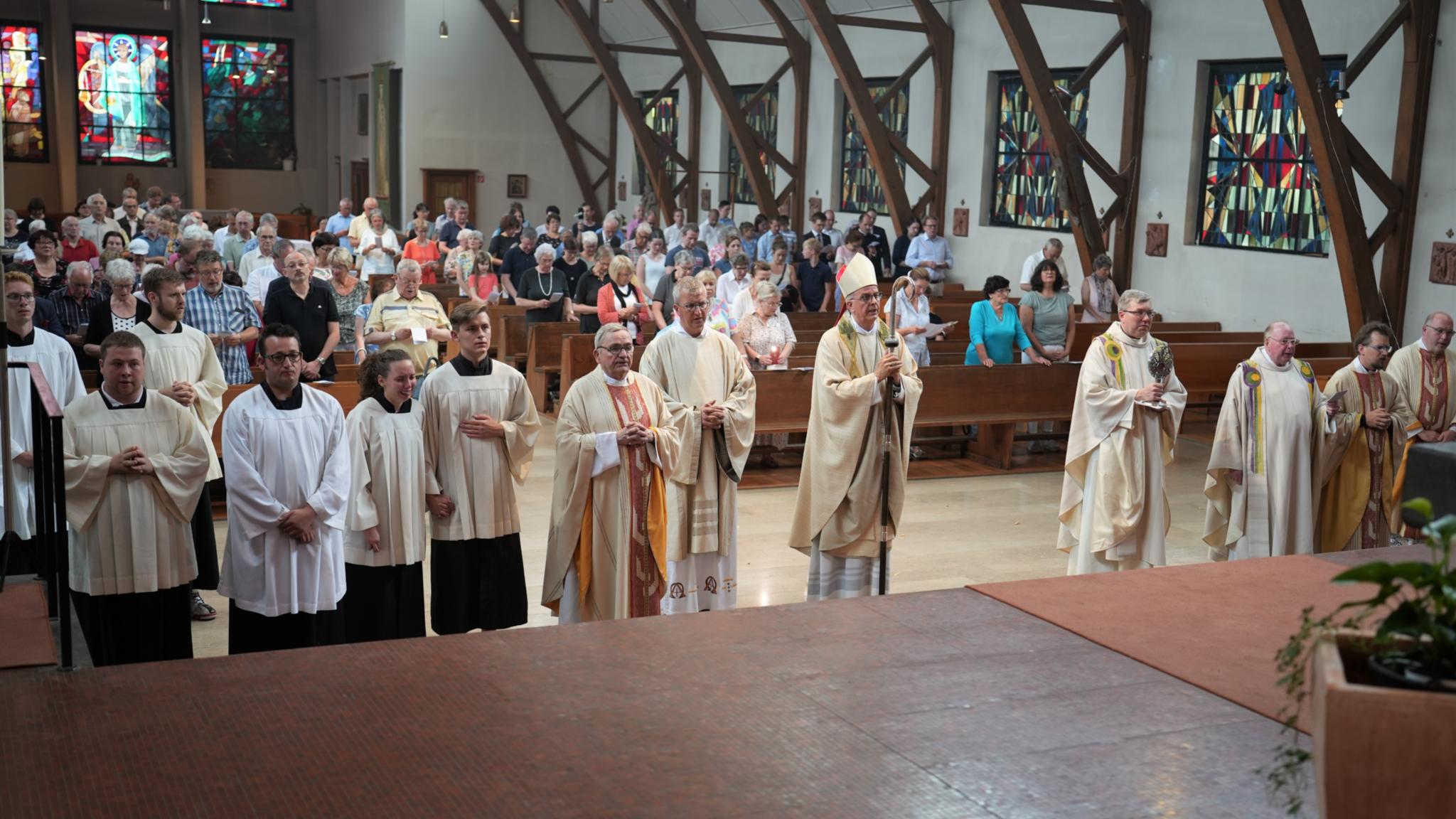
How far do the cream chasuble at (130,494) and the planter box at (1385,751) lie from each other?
4.15m

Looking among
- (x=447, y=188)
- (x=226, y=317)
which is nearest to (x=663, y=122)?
(x=447, y=188)

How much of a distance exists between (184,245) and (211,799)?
8052mm

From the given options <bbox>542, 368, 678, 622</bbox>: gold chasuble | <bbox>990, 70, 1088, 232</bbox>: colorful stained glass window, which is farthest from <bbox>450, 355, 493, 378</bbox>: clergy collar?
<bbox>990, 70, 1088, 232</bbox>: colorful stained glass window

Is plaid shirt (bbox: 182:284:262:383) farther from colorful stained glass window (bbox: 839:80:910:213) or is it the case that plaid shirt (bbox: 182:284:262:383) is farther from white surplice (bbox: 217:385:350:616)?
colorful stained glass window (bbox: 839:80:910:213)

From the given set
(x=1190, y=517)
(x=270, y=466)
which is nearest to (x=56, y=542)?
(x=270, y=466)

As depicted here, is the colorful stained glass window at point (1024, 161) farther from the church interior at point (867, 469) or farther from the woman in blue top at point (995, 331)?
the woman in blue top at point (995, 331)

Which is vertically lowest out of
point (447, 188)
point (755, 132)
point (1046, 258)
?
point (1046, 258)

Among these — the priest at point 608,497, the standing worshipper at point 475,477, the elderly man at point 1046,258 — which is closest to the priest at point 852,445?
the priest at point 608,497

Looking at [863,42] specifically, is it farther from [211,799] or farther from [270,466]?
[211,799]

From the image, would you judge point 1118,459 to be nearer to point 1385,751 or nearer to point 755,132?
point 1385,751

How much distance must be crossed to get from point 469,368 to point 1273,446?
4009mm

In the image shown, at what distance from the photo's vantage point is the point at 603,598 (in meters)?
5.73

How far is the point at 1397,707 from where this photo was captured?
5.22 feet

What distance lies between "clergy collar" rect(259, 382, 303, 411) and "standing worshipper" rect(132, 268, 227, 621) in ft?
3.96
